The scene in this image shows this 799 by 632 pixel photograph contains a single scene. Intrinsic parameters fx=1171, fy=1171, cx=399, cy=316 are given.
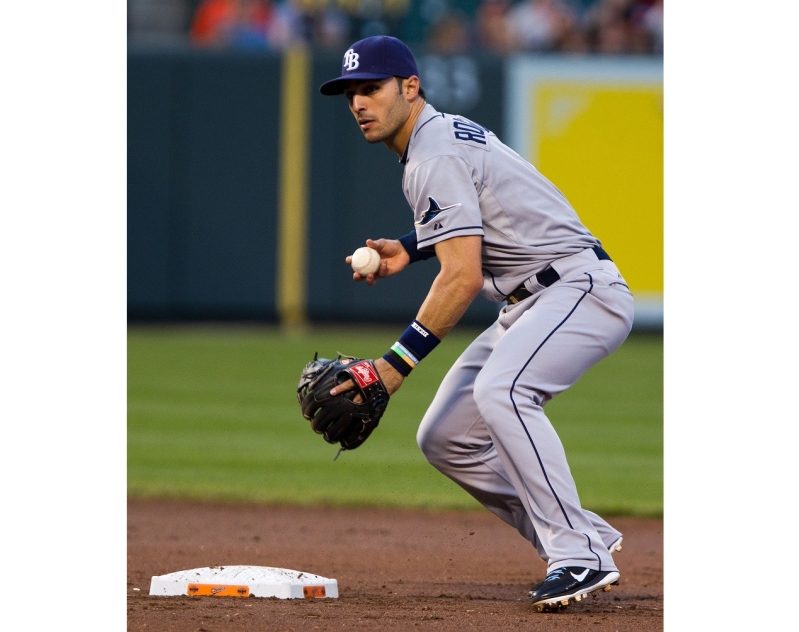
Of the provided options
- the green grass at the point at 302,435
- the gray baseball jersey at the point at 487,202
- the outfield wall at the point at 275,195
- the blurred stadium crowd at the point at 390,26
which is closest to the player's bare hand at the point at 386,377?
the gray baseball jersey at the point at 487,202

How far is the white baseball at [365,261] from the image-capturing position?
3963 millimetres

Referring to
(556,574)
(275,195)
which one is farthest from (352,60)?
(275,195)

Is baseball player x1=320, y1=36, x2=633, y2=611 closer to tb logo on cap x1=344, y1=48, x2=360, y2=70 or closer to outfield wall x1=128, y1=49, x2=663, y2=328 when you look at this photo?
tb logo on cap x1=344, y1=48, x2=360, y2=70

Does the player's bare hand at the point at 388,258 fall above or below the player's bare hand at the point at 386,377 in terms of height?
above

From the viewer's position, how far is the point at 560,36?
589 inches

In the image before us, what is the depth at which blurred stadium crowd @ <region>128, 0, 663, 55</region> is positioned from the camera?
14.7 m

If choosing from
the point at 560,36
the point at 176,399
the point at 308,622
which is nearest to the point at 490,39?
the point at 560,36

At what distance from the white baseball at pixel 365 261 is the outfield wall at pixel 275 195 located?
1000 centimetres

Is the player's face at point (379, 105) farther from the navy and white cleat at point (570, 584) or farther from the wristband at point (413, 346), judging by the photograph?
the navy and white cleat at point (570, 584)

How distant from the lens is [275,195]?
46.6ft

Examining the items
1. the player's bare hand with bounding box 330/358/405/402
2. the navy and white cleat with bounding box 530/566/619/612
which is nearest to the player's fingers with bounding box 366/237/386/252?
the player's bare hand with bounding box 330/358/405/402

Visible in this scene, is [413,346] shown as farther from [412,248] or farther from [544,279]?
Answer: [412,248]

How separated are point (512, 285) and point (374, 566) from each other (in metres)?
1.49

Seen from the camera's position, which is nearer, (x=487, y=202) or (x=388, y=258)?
(x=487, y=202)
